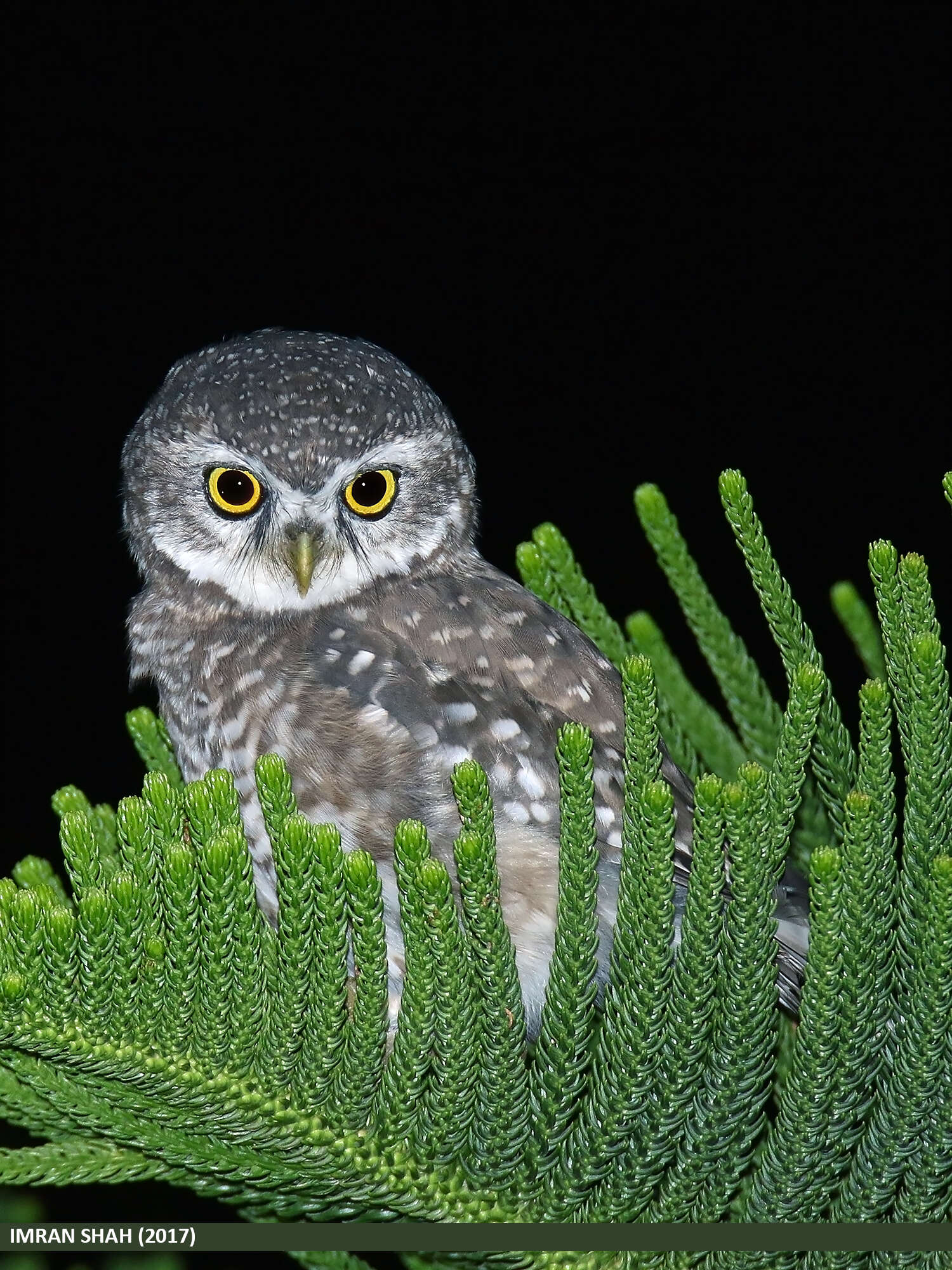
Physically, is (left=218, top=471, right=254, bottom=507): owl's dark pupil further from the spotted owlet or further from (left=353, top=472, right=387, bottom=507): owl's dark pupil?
(left=353, top=472, right=387, bottom=507): owl's dark pupil

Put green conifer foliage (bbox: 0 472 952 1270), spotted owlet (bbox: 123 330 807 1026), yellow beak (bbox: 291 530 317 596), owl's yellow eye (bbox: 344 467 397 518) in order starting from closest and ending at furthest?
green conifer foliage (bbox: 0 472 952 1270), spotted owlet (bbox: 123 330 807 1026), yellow beak (bbox: 291 530 317 596), owl's yellow eye (bbox: 344 467 397 518)

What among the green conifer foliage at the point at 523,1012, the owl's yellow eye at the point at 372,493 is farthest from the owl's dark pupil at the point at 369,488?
the green conifer foliage at the point at 523,1012

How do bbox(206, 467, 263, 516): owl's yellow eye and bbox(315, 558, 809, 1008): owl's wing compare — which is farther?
bbox(206, 467, 263, 516): owl's yellow eye

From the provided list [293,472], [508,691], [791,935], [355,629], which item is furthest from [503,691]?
[791,935]

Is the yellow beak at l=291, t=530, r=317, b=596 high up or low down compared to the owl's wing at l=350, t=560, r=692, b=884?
up

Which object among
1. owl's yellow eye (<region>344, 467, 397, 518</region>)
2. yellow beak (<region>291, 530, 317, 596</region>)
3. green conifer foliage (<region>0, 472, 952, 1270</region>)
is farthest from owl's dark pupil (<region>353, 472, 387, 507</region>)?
green conifer foliage (<region>0, 472, 952, 1270</region>)

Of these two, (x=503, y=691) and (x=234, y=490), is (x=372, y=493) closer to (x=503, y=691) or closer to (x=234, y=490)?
(x=234, y=490)

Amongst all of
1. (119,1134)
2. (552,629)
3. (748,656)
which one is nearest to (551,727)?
(552,629)

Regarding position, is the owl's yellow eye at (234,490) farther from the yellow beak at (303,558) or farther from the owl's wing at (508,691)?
the owl's wing at (508,691)
